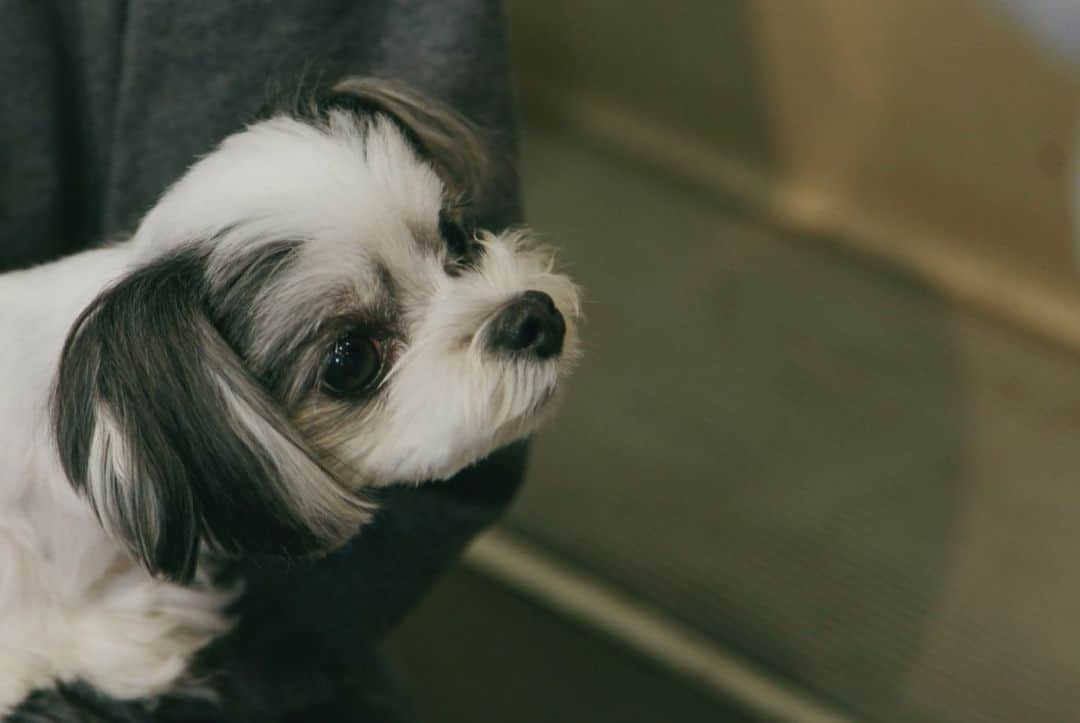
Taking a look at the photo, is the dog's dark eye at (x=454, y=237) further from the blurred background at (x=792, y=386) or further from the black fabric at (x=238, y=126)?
the blurred background at (x=792, y=386)

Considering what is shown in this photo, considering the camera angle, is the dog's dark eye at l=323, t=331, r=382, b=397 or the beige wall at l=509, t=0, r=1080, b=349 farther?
the beige wall at l=509, t=0, r=1080, b=349

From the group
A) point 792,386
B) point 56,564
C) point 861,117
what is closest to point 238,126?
point 56,564

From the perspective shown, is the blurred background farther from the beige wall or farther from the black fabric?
the black fabric

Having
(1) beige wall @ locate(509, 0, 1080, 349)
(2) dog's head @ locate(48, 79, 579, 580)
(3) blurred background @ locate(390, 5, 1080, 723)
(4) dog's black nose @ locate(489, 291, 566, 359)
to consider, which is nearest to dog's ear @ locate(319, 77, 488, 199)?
(2) dog's head @ locate(48, 79, 579, 580)

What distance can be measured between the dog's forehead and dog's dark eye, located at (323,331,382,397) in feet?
0.24

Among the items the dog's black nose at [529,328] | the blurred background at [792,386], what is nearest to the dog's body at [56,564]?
the dog's black nose at [529,328]

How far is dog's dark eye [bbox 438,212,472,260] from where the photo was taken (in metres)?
0.90

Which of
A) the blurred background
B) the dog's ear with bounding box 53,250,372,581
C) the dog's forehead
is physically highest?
the dog's forehead

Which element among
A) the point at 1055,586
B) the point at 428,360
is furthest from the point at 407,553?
the point at 1055,586

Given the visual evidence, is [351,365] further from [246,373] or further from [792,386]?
[792,386]

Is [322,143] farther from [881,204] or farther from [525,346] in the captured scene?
[881,204]

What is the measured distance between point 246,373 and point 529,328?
208 millimetres

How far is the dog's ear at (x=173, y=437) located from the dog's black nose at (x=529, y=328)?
166 millimetres

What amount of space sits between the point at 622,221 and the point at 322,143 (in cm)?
118
